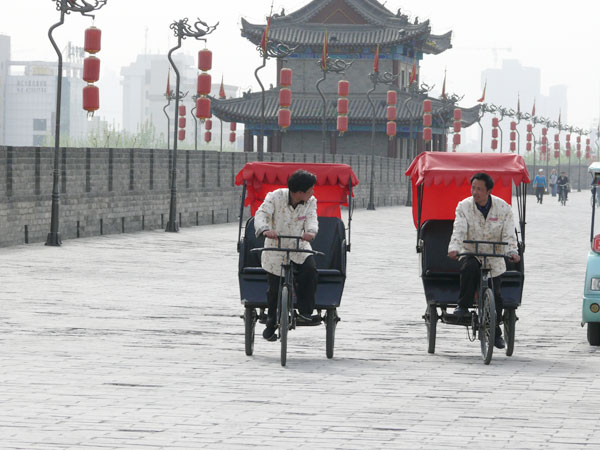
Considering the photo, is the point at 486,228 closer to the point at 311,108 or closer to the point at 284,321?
the point at 284,321

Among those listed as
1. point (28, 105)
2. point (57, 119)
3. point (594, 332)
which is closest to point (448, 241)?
point (594, 332)

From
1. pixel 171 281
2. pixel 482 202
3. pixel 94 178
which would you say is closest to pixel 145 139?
pixel 94 178

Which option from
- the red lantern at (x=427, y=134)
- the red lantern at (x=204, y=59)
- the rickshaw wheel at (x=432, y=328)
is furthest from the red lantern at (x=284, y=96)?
the rickshaw wheel at (x=432, y=328)

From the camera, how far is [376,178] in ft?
179

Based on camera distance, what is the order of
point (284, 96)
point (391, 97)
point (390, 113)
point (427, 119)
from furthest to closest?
point (427, 119)
point (390, 113)
point (391, 97)
point (284, 96)

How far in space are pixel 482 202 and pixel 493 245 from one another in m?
0.36

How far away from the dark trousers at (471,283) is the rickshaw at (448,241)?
9 cm

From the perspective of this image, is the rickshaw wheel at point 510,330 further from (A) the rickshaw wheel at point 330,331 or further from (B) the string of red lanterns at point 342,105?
(B) the string of red lanterns at point 342,105

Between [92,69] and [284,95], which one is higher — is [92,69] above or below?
below

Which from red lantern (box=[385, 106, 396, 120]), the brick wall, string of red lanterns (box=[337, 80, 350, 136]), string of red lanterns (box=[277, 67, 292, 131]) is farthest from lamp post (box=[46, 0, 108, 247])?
red lantern (box=[385, 106, 396, 120])

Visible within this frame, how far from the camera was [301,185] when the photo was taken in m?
9.90

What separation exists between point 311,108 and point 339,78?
2.94 meters

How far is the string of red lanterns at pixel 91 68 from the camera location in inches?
1037

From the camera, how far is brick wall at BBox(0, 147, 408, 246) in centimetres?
2438
